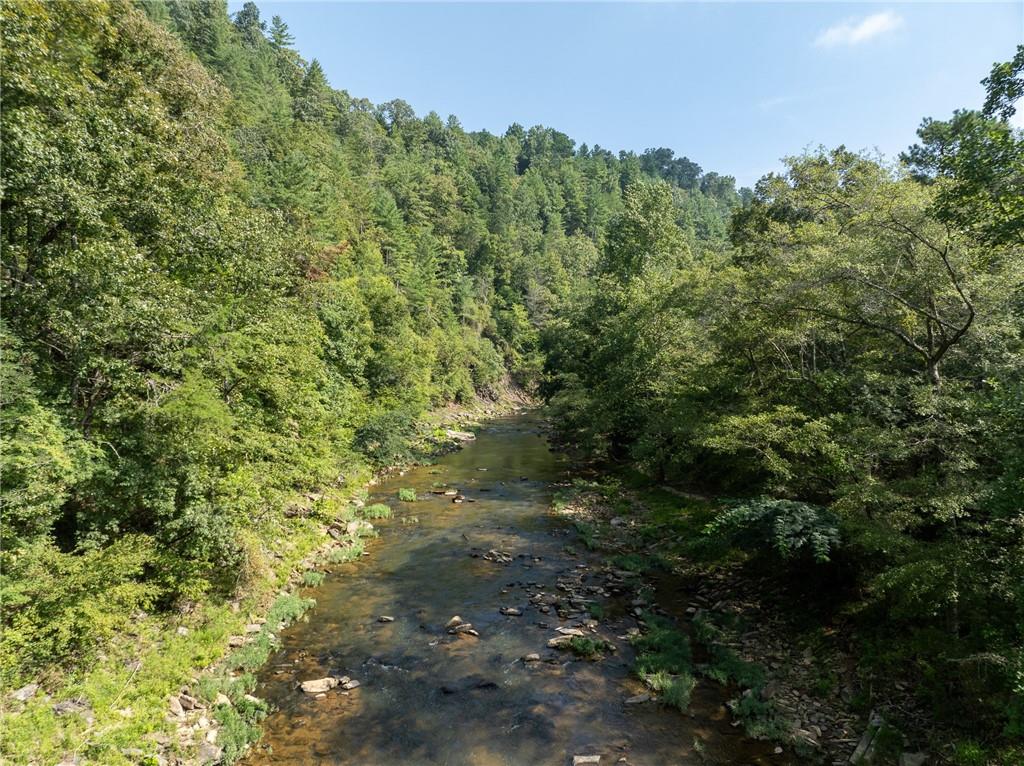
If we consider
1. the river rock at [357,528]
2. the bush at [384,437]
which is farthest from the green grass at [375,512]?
the bush at [384,437]

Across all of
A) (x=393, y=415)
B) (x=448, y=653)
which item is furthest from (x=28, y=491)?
(x=393, y=415)

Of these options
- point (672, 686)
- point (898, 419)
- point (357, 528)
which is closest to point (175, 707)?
point (672, 686)

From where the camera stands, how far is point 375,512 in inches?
849

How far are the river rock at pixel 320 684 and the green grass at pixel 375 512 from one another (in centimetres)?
1086

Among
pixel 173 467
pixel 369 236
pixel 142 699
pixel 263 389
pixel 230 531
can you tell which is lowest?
pixel 142 699

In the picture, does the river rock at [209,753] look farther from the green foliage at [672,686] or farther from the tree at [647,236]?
the tree at [647,236]

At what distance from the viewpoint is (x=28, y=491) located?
841cm

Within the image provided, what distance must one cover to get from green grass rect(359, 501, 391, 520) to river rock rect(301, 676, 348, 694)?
10856 mm

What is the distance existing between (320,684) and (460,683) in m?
2.93

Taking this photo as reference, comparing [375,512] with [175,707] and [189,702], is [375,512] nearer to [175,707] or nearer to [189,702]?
[189,702]

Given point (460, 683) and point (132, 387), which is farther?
point (132, 387)

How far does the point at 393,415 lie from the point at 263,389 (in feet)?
46.5

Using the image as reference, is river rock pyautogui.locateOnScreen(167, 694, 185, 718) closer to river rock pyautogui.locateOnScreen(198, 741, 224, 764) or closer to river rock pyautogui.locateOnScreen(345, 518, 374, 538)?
river rock pyautogui.locateOnScreen(198, 741, 224, 764)

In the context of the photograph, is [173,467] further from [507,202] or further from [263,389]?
[507,202]
